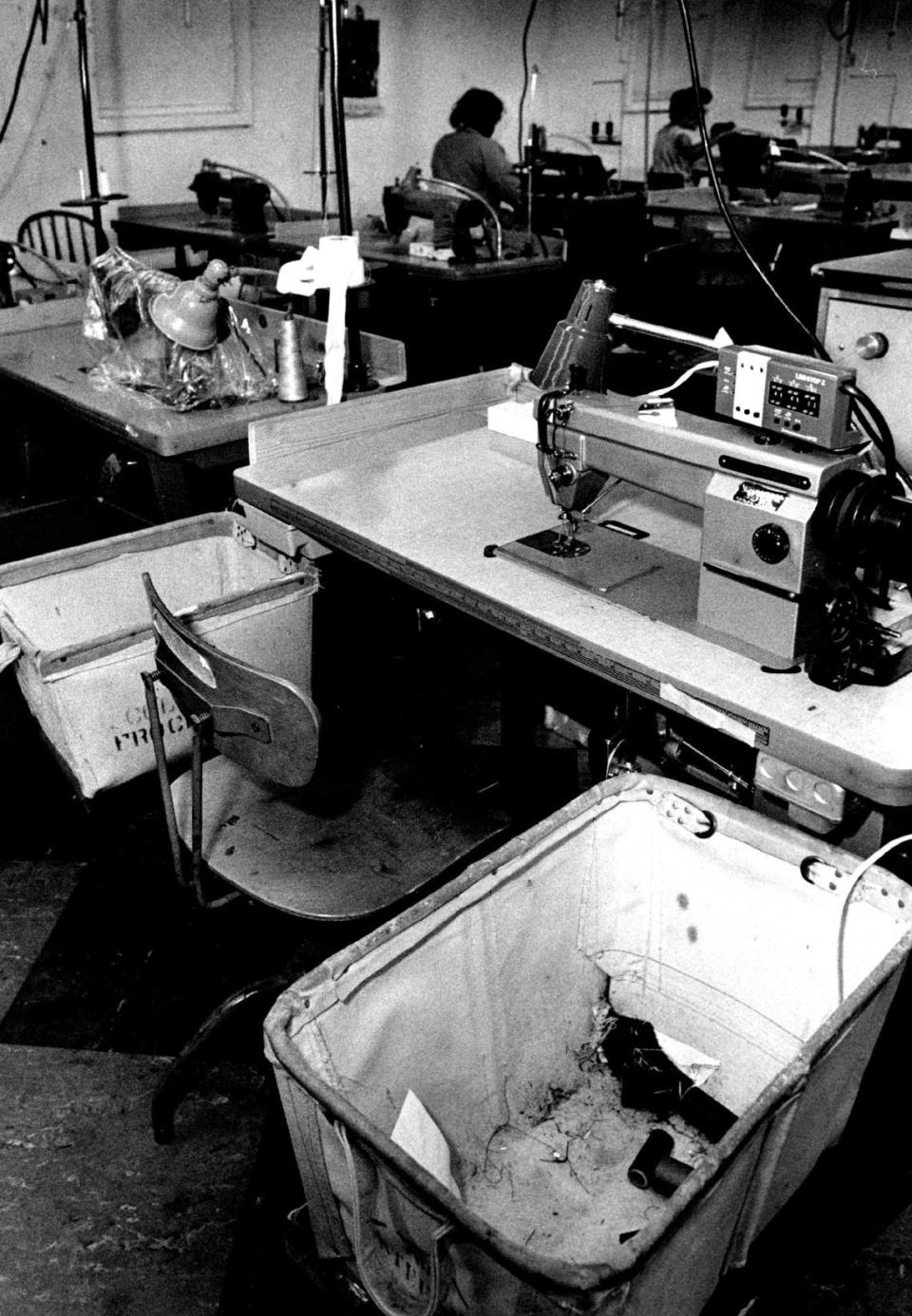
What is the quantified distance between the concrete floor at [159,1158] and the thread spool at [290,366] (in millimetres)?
940

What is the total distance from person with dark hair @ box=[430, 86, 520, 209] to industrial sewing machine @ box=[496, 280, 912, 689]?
4554mm

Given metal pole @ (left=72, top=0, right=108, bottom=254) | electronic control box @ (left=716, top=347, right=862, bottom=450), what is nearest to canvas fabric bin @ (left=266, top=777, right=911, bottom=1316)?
electronic control box @ (left=716, top=347, right=862, bottom=450)

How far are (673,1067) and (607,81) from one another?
9416 mm

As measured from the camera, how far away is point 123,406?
269cm

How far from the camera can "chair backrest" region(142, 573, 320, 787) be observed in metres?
1.38

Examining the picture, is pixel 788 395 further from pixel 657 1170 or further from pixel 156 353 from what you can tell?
pixel 156 353

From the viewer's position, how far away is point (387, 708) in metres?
2.49

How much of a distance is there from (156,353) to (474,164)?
3.58 m

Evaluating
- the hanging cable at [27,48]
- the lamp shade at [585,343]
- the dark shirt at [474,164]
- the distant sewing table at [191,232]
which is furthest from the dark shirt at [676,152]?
the lamp shade at [585,343]

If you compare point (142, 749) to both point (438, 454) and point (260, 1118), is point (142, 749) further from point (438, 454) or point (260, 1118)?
point (438, 454)

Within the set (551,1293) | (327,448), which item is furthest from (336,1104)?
(327,448)

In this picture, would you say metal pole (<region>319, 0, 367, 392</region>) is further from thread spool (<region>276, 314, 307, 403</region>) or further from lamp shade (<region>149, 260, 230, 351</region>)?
lamp shade (<region>149, 260, 230, 351</region>)

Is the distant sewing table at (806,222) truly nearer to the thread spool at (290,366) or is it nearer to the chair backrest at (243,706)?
the thread spool at (290,366)

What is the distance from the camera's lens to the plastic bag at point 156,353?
2.71m
